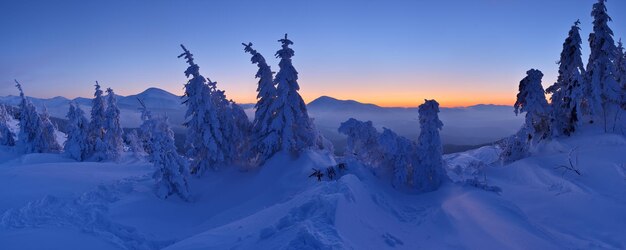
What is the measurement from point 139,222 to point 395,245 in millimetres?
11979

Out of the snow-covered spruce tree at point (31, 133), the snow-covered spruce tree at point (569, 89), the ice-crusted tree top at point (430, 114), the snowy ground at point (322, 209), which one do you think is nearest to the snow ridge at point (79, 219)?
the snowy ground at point (322, 209)

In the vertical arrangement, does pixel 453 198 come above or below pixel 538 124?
below

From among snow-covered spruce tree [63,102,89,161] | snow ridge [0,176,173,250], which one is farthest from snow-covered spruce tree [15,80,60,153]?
snow ridge [0,176,173,250]

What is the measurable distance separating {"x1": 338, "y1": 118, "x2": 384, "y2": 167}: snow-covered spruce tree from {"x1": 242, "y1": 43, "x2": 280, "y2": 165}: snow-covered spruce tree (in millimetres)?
5483

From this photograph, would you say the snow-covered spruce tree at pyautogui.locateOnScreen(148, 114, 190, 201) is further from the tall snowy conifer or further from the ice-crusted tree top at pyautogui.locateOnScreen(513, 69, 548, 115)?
the ice-crusted tree top at pyautogui.locateOnScreen(513, 69, 548, 115)

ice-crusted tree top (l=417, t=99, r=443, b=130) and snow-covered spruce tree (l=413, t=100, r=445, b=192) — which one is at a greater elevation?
ice-crusted tree top (l=417, t=99, r=443, b=130)

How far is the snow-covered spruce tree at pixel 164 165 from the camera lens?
64.1ft

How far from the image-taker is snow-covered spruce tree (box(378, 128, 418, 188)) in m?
18.8

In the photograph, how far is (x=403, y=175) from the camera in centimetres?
1872

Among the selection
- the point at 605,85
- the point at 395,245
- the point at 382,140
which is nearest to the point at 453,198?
the point at 382,140

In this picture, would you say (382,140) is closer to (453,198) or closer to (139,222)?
(453,198)

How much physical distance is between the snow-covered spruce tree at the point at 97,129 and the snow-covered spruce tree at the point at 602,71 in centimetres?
4812

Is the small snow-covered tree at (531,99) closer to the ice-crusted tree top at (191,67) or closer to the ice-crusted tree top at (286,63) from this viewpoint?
the ice-crusted tree top at (286,63)

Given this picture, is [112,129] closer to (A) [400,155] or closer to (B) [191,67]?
(B) [191,67]
